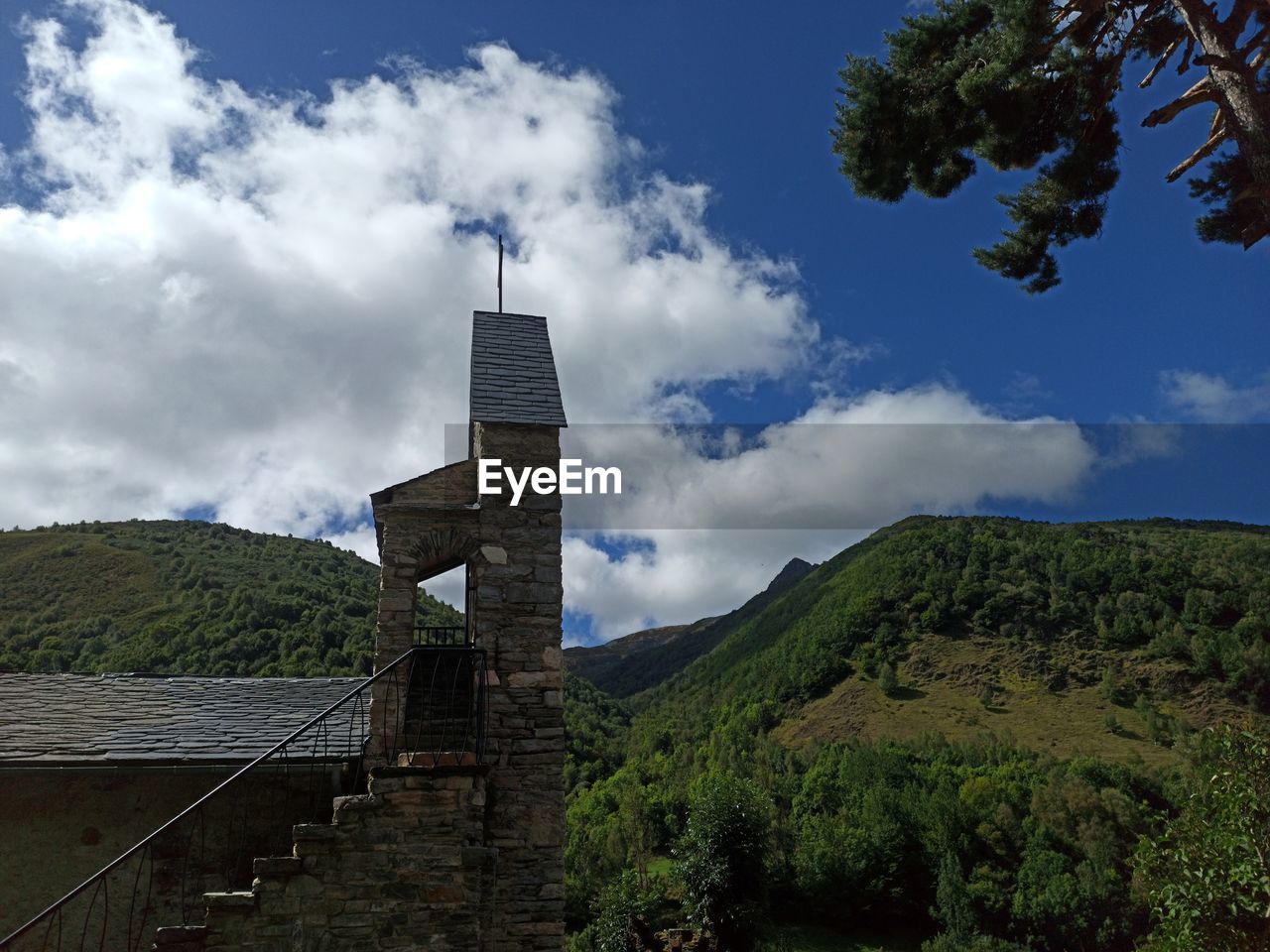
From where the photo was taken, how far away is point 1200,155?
7.22 metres

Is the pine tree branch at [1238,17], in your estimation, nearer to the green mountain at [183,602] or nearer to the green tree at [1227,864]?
the green tree at [1227,864]

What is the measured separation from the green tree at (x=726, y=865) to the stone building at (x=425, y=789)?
24600mm

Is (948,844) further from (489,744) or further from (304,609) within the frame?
(489,744)

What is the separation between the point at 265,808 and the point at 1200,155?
1068 cm

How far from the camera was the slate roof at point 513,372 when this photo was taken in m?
8.05

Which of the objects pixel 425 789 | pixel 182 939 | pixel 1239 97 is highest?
pixel 1239 97

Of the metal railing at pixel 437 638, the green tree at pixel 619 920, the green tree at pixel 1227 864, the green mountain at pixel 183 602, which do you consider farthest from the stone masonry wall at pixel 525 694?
the green tree at pixel 619 920

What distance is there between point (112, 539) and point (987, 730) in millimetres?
68219

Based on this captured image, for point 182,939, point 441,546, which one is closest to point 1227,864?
point 441,546

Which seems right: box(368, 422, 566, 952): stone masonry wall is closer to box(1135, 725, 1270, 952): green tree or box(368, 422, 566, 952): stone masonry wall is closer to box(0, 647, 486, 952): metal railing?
box(0, 647, 486, 952): metal railing

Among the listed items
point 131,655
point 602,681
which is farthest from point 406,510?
point 602,681

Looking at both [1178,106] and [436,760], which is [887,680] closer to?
[1178,106]

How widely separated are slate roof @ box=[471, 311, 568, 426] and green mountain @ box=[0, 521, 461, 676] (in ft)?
72.2

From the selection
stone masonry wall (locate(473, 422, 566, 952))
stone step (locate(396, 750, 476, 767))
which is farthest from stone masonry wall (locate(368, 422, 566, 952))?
stone step (locate(396, 750, 476, 767))
